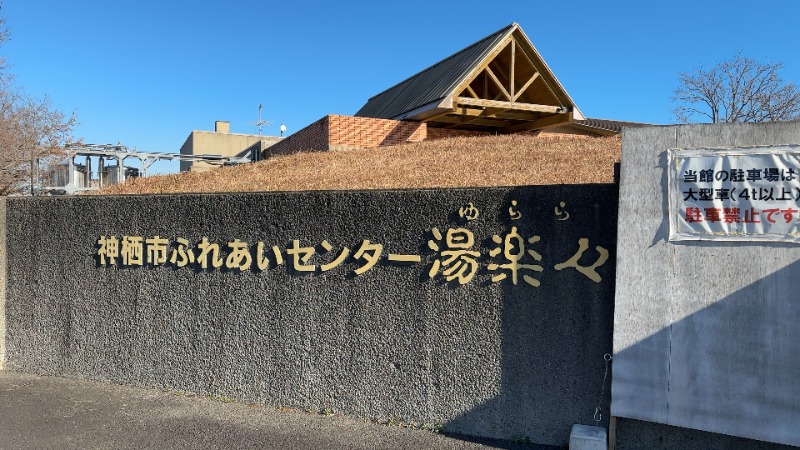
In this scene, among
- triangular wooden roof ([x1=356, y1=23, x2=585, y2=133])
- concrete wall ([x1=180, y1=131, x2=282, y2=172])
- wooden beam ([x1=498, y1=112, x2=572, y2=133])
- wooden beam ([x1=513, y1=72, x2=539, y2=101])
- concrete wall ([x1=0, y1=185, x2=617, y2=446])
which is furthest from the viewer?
concrete wall ([x1=180, y1=131, x2=282, y2=172])

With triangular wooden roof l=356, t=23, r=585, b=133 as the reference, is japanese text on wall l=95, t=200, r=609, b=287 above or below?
below

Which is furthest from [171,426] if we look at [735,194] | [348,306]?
[735,194]

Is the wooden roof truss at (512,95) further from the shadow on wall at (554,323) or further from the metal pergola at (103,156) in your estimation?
the shadow on wall at (554,323)

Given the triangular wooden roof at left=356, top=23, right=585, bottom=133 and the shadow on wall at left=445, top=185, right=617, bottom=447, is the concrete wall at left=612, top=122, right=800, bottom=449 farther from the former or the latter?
the triangular wooden roof at left=356, top=23, right=585, bottom=133

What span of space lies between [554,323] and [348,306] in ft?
5.62

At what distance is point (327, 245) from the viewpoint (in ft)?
15.7

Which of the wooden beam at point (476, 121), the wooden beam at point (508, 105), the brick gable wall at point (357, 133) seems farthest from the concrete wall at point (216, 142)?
the wooden beam at point (508, 105)

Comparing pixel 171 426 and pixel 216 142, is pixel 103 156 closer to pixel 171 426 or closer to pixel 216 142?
pixel 171 426

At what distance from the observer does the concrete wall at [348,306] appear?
13.0ft

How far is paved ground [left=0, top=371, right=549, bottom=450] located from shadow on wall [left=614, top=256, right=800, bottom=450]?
1.06 m

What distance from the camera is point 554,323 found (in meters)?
3.97

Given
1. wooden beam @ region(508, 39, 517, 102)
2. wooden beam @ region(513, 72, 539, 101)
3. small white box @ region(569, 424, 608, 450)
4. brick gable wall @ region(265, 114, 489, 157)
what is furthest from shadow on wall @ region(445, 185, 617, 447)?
wooden beam @ region(513, 72, 539, 101)

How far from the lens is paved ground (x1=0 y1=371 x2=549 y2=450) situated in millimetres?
4168

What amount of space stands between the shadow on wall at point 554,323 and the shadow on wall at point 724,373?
0.93ft
